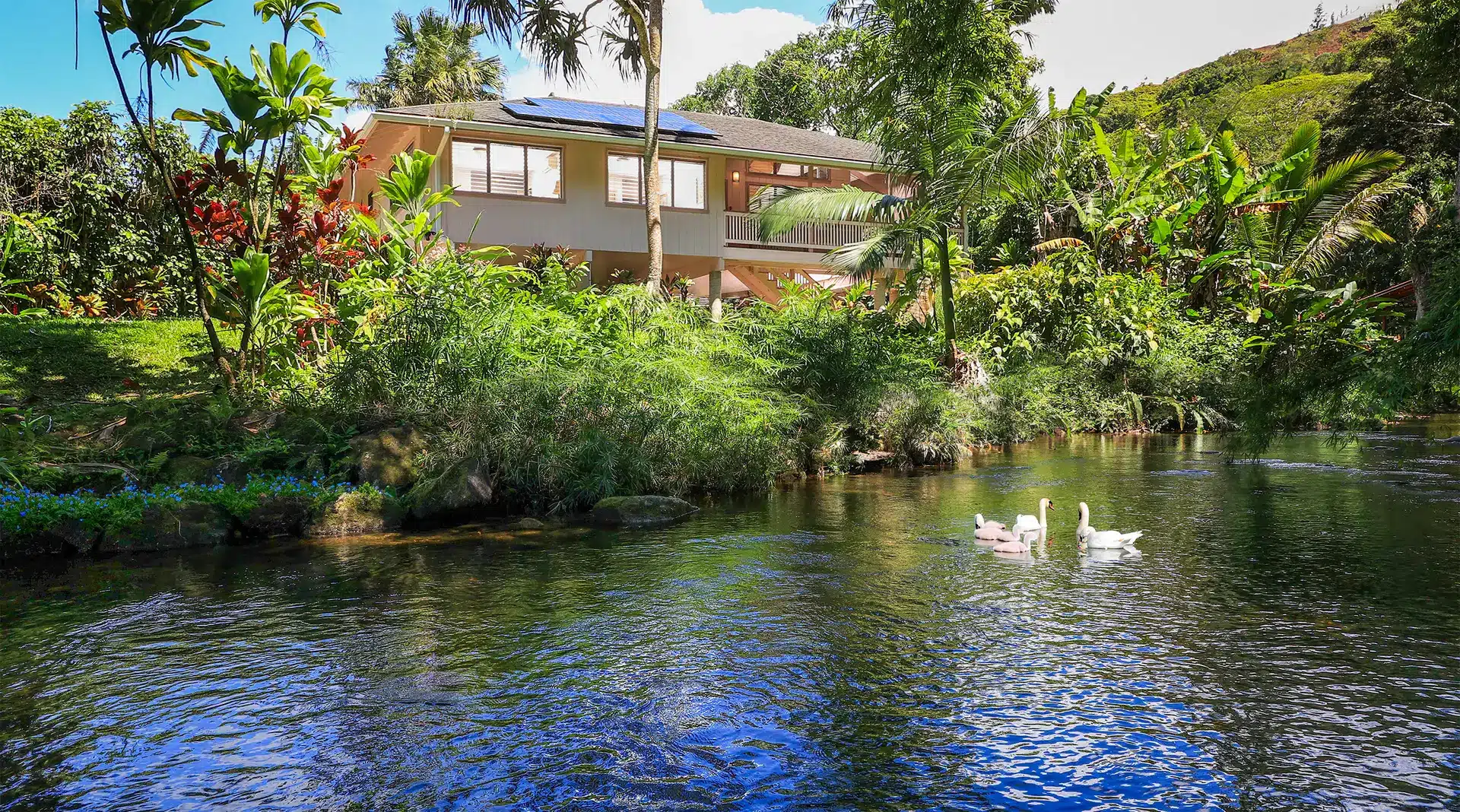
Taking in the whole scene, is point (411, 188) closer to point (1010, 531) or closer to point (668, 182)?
point (1010, 531)

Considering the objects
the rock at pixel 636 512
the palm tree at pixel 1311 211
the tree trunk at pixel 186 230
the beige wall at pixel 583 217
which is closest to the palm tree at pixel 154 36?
→ the tree trunk at pixel 186 230

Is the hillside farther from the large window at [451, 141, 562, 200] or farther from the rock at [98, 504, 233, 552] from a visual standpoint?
the rock at [98, 504, 233, 552]

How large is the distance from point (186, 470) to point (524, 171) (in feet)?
48.3

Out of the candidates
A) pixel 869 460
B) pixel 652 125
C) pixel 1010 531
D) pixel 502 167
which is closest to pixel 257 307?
pixel 652 125

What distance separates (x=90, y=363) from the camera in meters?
14.0

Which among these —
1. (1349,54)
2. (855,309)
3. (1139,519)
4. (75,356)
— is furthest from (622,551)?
(1349,54)

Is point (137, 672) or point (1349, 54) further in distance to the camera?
point (1349, 54)

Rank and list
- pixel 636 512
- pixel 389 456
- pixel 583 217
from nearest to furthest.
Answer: pixel 636 512, pixel 389 456, pixel 583 217

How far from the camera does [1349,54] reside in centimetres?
4453

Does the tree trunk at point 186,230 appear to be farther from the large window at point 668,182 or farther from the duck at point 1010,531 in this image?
the large window at point 668,182

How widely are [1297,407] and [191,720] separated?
1107 centimetres

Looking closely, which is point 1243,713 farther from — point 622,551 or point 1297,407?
point 1297,407

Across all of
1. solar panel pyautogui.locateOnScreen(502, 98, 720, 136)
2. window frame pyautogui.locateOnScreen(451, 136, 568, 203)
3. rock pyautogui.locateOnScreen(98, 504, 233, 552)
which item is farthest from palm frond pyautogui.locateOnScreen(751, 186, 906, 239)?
rock pyautogui.locateOnScreen(98, 504, 233, 552)

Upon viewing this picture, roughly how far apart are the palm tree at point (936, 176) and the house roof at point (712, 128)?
158 inches
